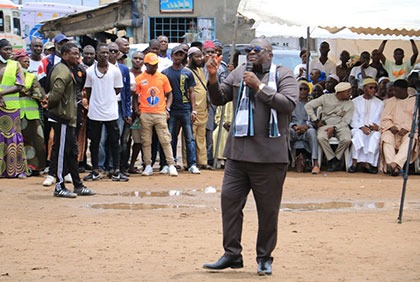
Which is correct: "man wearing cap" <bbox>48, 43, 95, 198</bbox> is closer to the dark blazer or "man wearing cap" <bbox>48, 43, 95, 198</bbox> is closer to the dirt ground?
the dirt ground

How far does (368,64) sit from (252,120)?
11.5m

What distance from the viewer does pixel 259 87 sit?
24.3 feet

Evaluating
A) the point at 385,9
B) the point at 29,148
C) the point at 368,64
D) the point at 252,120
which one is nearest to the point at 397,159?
the point at 385,9

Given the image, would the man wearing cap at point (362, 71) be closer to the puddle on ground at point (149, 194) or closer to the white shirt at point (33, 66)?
the white shirt at point (33, 66)

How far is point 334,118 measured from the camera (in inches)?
632

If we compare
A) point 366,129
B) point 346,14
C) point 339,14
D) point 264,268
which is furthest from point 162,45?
point 264,268

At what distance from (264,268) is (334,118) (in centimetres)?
871

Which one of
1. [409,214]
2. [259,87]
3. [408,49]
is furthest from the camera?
[408,49]

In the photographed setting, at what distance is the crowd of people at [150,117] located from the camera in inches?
536

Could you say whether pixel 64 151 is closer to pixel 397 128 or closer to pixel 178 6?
pixel 397 128

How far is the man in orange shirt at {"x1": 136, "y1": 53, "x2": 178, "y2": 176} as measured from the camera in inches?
564

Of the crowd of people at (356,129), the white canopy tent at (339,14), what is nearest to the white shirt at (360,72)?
the crowd of people at (356,129)

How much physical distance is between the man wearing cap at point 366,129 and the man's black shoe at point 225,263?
836 cm

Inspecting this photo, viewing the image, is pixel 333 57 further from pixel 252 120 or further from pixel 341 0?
pixel 252 120
